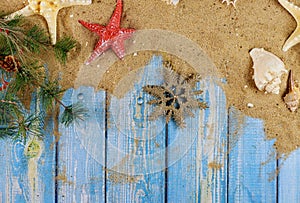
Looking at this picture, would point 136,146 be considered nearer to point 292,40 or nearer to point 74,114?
point 74,114

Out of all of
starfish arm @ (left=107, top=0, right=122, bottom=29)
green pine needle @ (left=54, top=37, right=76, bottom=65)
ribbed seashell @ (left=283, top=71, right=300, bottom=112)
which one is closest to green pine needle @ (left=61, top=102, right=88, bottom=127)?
green pine needle @ (left=54, top=37, right=76, bottom=65)

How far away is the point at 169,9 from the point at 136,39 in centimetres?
14

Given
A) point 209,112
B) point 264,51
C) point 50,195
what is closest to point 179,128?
point 209,112

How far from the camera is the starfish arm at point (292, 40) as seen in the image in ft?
4.39

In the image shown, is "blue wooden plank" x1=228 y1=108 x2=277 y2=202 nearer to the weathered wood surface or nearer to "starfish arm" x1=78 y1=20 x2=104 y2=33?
the weathered wood surface

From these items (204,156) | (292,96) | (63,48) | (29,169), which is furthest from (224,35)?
(29,169)

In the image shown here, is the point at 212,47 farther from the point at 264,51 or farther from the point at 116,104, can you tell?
the point at 116,104

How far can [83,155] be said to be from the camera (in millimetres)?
1386

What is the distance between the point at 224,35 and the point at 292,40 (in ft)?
0.67

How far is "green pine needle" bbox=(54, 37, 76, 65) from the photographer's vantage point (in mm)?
1323

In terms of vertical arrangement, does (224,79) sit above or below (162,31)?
below

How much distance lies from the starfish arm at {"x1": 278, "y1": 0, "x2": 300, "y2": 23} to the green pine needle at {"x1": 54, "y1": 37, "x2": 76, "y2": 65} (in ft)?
2.11

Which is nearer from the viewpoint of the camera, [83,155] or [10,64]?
[10,64]

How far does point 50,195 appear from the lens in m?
1.39
